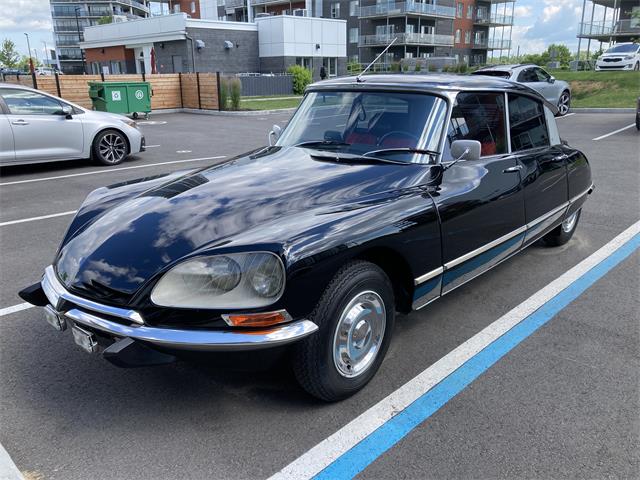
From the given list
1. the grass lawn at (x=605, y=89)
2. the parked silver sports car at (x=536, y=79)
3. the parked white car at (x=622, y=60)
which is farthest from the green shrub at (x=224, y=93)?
the parked white car at (x=622, y=60)

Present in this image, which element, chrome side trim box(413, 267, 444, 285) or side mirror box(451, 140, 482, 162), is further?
side mirror box(451, 140, 482, 162)

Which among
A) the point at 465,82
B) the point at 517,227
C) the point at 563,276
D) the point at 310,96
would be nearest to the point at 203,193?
the point at 310,96

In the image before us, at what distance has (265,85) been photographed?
33156mm

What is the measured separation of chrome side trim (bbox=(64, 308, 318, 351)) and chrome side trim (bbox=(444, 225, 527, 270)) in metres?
1.34

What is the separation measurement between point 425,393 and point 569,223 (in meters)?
3.40

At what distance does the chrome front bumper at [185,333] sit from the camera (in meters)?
2.39

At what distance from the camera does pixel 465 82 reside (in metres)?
3.92

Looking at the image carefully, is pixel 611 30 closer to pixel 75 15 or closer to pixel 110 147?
pixel 110 147

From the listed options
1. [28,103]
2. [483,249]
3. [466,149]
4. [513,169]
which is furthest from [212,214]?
[28,103]

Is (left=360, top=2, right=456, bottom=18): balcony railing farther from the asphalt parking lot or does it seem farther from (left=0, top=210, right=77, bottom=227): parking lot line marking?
the asphalt parking lot

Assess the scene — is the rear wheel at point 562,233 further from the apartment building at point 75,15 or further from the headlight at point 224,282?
the apartment building at point 75,15

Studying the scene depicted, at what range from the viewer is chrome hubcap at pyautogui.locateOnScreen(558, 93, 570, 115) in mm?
18281

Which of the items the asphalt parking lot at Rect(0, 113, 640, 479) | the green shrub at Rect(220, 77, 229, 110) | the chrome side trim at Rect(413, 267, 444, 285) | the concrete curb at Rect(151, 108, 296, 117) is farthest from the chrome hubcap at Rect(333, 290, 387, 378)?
the green shrub at Rect(220, 77, 229, 110)

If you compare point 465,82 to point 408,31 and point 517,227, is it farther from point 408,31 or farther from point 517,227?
point 408,31
